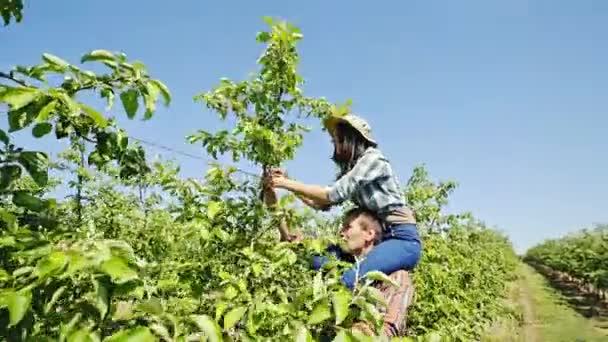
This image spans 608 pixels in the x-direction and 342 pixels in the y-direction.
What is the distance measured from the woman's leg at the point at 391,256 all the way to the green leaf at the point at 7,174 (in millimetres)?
1676

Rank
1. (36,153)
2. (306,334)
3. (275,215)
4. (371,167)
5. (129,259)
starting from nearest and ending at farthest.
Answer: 1. (129,259)
2. (306,334)
3. (36,153)
4. (275,215)
5. (371,167)

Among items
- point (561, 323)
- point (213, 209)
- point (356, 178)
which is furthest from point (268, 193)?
point (561, 323)

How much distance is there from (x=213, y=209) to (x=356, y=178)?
0.81 meters

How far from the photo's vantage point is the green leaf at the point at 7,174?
1504 mm

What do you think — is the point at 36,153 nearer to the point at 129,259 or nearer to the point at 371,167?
the point at 129,259

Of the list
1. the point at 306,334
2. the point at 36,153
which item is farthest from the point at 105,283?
the point at 36,153

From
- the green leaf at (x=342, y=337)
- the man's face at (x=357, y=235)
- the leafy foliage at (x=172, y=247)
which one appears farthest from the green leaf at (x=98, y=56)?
the man's face at (x=357, y=235)

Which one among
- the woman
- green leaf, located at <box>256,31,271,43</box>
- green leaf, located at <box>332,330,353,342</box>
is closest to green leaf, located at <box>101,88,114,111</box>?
green leaf, located at <box>332,330,353,342</box>

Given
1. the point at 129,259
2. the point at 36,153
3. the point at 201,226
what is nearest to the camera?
the point at 129,259

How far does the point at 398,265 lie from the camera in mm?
2963

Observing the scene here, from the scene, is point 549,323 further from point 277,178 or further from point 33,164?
point 33,164

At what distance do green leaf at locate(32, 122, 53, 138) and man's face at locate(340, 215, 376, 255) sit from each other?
5.82 feet

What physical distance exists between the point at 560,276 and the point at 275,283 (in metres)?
43.2

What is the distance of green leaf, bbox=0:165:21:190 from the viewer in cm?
150
